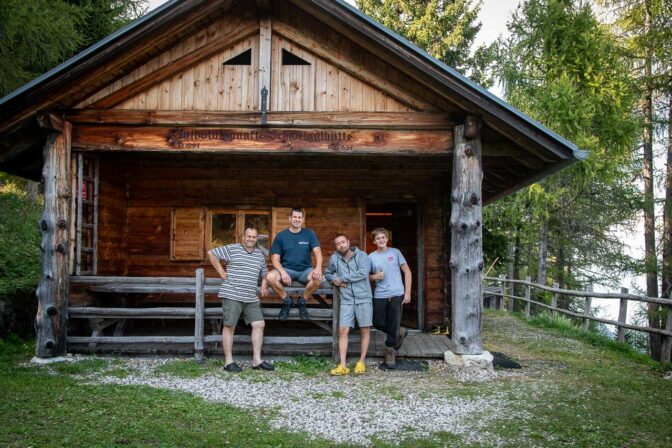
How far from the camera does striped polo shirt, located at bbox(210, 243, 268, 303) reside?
7.65m

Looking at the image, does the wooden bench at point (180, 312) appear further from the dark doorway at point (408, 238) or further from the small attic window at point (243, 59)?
the dark doorway at point (408, 238)

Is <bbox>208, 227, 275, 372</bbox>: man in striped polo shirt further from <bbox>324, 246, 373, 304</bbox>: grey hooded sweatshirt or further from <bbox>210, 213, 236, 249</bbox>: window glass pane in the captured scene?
<bbox>210, 213, 236, 249</bbox>: window glass pane

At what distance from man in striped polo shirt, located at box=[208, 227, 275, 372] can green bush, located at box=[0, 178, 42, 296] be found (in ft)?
16.1

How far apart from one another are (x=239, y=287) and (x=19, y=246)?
1089 cm

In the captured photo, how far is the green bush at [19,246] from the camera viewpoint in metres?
10.8

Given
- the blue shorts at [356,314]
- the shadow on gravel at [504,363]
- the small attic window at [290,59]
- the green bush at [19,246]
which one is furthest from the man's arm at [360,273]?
the green bush at [19,246]

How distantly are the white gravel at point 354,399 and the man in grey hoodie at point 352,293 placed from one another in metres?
0.51

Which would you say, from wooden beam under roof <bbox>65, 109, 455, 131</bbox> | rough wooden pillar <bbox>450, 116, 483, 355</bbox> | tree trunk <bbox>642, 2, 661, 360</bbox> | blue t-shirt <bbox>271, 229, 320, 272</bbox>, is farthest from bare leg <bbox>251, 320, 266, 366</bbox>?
tree trunk <bbox>642, 2, 661, 360</bbox>

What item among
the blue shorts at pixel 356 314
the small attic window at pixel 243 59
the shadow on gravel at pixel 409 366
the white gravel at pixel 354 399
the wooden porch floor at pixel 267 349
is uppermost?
the small attic window at pixel 243 59

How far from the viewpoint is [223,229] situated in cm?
1172

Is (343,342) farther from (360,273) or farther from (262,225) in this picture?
(262,225)

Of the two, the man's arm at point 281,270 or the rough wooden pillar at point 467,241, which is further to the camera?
the rough wooden pillar at point 467,241

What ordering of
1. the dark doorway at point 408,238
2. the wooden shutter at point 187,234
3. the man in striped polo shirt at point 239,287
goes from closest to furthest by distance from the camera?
1. the man in striped polo shirt at point 239,287
2. the wooden shutter at point 187,234
3. the dark doorway at point 408,238

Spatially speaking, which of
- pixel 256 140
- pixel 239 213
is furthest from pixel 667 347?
pixel 239 213
